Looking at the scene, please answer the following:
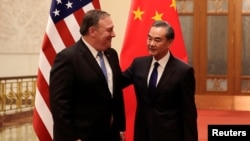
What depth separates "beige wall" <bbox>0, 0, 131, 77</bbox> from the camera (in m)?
11.5

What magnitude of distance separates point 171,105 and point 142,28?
1.00m

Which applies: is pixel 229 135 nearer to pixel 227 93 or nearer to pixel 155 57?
pixel 155 57

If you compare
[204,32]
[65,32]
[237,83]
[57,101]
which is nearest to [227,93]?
[237,83]

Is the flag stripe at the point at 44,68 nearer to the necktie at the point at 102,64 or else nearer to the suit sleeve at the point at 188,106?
the necktie at the point at 102,64

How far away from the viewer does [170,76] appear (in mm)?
2748

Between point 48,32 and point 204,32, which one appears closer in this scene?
Result: point 48,32

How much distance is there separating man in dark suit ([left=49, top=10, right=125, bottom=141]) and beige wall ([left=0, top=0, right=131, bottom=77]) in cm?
906

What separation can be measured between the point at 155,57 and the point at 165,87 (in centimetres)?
22

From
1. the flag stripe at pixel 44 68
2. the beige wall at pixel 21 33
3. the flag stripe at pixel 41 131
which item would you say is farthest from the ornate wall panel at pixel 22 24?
the flag stripe at pixel 41 131

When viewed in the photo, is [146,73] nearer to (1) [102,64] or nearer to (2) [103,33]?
(1) [102,64]

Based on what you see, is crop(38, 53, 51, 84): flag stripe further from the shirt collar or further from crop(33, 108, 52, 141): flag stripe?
the shirt collar

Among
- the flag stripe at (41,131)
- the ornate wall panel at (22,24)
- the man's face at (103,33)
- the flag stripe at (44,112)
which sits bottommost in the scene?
the flag stripe at (41,131)

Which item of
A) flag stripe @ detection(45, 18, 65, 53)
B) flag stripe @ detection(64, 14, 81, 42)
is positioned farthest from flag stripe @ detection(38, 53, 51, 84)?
flag stripe @ detection(64, 14, 81, 42)

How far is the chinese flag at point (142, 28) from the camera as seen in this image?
3.51m
